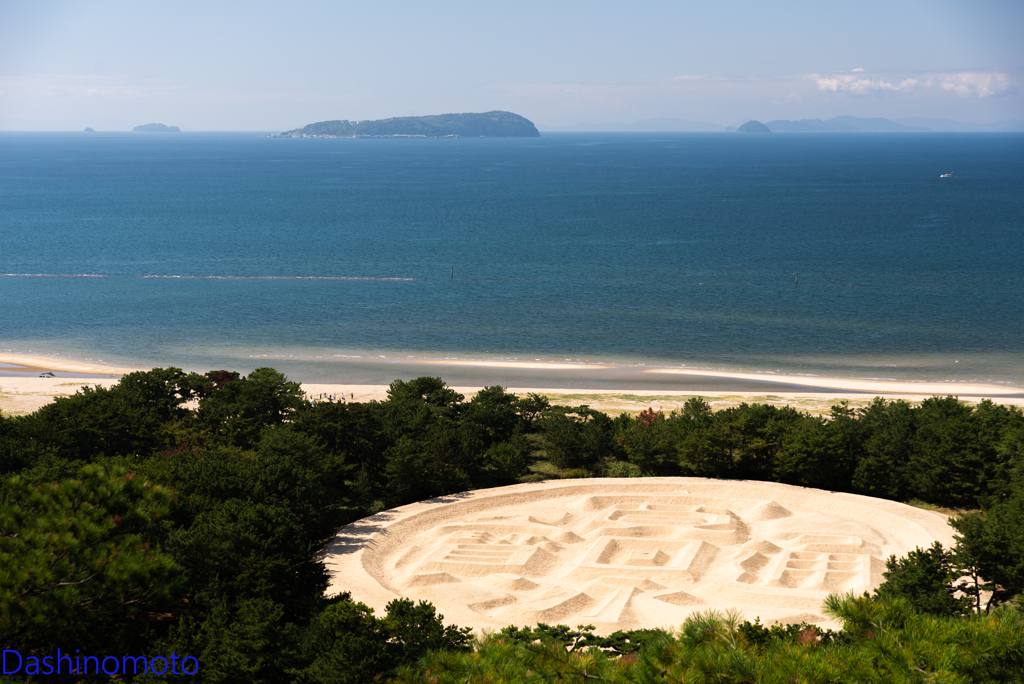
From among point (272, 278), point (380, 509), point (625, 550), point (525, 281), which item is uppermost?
point (525, 281)

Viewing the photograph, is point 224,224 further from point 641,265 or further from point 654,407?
point 654,407

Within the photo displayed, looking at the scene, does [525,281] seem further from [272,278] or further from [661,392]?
[661,392]

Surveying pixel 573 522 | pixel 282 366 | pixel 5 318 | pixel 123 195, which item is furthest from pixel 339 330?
pixel 123 195

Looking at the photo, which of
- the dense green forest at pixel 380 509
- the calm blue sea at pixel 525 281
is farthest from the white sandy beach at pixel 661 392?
the dense green forest at pixel 380 509

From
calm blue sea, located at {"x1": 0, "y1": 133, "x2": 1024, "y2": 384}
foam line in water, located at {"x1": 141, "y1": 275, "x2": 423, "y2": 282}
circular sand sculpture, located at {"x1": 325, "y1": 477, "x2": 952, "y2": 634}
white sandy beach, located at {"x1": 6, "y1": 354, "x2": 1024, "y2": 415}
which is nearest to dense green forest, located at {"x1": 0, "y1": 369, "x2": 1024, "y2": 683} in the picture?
circular sand sculpture, located at {"x1": 325, "y1": 477, "x2": 952, "y2": 634}

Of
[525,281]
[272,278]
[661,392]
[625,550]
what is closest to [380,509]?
[625,550]

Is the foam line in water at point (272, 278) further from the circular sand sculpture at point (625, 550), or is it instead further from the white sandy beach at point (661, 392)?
the circular sand sculpture at point (625, 550)
